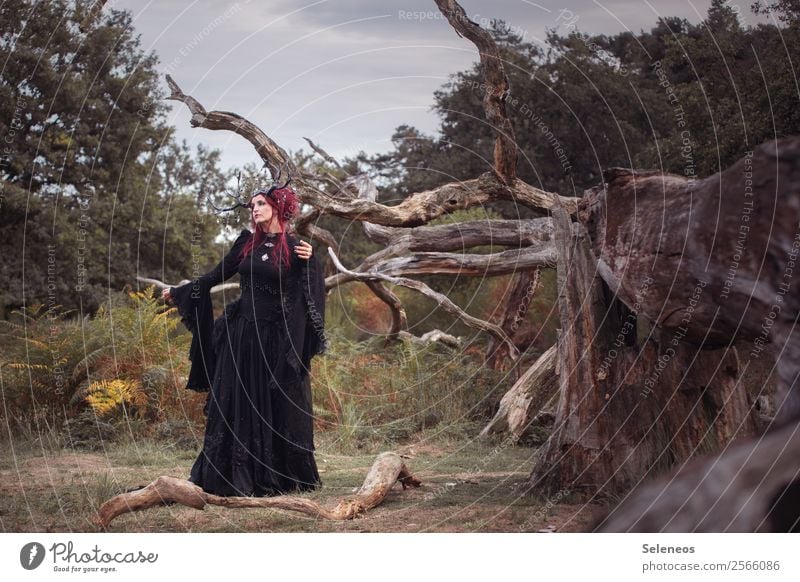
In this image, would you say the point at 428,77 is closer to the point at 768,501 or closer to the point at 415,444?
the point at 415,444

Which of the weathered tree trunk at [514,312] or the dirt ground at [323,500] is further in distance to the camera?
the weathered tree trunk at [514,312]

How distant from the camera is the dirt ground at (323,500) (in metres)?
5.72

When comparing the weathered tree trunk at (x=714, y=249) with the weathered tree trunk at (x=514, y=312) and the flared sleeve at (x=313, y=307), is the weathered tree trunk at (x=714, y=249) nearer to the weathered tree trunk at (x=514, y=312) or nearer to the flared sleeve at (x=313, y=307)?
the flared sleeve at (x=313, y=307)

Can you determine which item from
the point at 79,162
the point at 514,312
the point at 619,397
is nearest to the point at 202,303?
the point at 619,397

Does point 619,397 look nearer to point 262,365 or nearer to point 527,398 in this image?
point 262,365

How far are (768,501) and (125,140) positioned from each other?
1485 cm

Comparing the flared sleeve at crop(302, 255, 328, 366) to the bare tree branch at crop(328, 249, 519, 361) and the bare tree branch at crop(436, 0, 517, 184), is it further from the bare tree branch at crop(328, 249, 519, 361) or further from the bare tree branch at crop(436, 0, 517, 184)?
the bare tree branch at crop(328, 249, 519, 361)

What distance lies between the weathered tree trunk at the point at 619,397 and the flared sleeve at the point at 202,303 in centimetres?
267

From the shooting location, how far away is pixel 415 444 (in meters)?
9.55

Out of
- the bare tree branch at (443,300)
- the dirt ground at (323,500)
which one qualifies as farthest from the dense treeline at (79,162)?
the dirt ground at (323,500)

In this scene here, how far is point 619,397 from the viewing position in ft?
20.1

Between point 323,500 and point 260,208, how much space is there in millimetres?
2247

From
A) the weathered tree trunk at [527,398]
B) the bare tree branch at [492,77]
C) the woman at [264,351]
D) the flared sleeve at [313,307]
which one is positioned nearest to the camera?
the woman at [264,351]
